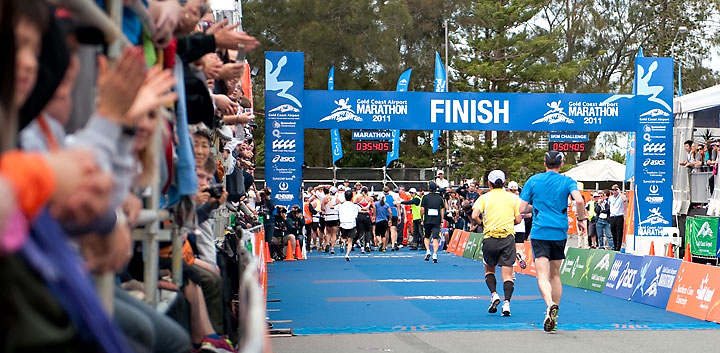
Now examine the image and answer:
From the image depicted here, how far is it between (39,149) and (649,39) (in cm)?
5689

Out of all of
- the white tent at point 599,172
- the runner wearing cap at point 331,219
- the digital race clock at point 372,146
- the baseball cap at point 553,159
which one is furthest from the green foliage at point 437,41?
the baseball cap at point 553,159

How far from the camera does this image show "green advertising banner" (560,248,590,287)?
1625 centimetres

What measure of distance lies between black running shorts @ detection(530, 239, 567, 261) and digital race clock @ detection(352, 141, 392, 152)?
933 inches

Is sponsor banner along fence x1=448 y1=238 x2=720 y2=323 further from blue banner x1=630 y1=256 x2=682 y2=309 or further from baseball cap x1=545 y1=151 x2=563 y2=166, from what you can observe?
baseball cap x1=545 y1=151 x2=563 y2=166

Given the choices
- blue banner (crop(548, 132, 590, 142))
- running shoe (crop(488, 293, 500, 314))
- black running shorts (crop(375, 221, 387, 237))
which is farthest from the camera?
blue banner (crop(548, 132, 590, 142))

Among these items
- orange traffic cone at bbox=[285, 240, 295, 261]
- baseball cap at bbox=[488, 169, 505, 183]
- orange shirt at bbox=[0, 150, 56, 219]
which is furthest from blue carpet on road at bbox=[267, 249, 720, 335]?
Result: orange shirt at bbox=[0, 150, 56, 219]

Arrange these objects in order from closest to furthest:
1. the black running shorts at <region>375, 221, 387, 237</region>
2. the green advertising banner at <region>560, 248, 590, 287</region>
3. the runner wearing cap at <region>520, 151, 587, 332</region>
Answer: the runner wearing cap at <region>520, 151, 587, 332</region> < the green advertising banner at <region>560, 248, 590, 287</region> < the black running shorts at <region>375, 221, 387, 237</region>

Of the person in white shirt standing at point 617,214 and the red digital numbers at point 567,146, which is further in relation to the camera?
the red digital numbers at point 567,146

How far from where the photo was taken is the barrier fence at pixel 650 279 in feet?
37.9

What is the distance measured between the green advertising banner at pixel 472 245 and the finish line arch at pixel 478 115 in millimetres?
2961

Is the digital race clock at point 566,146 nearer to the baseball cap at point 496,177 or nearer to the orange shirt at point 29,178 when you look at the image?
the baseball cap at point 496,177

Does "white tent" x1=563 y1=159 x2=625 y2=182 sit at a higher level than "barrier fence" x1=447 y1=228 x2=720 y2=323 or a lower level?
higher

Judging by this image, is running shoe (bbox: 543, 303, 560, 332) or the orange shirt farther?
running shoe (bbox: 543, 303, 560, 332)

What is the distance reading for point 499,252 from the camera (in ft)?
40.8
